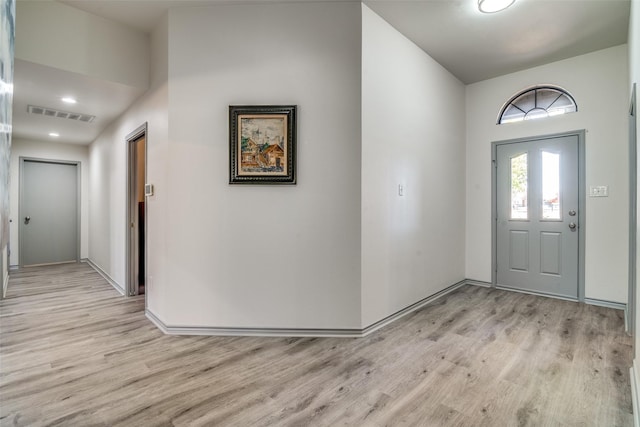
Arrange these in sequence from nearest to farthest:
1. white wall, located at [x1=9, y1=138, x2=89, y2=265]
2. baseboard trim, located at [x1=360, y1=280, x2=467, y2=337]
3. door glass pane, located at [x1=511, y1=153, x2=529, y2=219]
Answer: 1. baseboard trim, located at [x1=360, y1=280, x2=467, y2=337]
2. door glass pane, located at [x1=511, y1=153, x2=529, y2=219]
3. white wall, located at [x1=9, y1=138, x2=89, y2=265]

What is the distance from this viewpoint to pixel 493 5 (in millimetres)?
2734

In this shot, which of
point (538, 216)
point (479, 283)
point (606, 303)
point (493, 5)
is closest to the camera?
point (493, 5)

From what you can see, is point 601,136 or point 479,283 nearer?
point 601,136

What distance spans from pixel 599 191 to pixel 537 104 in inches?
52.8

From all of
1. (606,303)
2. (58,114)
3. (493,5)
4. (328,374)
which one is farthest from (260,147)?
(606,303)

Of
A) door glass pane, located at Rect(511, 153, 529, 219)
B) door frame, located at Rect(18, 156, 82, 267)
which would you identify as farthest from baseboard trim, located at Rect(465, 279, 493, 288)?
door frame, located at Rect(18, 156, 82, 267)

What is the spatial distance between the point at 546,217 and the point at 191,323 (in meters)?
4.41

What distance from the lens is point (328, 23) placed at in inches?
108

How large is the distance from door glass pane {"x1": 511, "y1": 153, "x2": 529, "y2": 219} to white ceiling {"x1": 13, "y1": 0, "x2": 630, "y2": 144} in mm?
1233

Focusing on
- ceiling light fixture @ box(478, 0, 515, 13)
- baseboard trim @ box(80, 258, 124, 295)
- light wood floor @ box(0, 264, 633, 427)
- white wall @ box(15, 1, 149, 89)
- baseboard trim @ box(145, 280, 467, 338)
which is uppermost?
ceiling light fixture @ box(478, 0, 515, 13)

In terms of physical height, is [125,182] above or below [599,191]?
above

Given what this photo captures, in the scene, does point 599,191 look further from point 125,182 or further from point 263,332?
point 125,182

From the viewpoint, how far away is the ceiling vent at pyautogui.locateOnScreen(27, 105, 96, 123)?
13.1 feet

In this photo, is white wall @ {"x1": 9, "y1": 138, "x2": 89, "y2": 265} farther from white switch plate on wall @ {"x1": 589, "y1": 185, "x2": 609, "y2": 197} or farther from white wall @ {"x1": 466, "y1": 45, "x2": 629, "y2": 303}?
white switch plate on wall @ {"x1": 589, "y1": 185, "x2": 609, "y2": 197}
